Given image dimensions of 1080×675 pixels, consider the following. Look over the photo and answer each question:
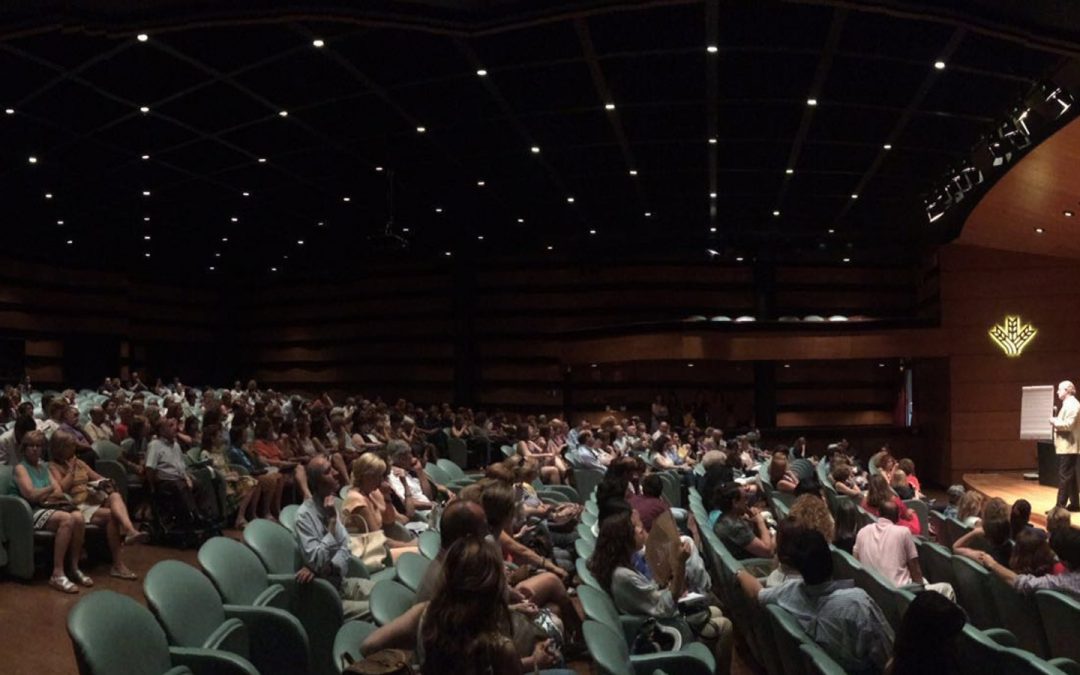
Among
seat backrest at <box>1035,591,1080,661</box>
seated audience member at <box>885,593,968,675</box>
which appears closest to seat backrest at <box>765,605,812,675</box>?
seated audience member at <box>885,593,968,675</box>

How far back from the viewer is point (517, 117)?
424 inches

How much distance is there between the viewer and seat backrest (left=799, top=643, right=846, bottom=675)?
2.47m

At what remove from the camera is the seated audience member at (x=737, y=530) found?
508cm

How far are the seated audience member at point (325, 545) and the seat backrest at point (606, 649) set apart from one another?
1156 mm

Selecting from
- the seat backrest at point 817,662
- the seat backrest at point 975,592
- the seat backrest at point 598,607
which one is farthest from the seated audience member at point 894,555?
the seat backrest at point 817,662

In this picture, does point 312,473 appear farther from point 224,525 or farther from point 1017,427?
point 1017,427

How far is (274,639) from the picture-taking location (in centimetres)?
323

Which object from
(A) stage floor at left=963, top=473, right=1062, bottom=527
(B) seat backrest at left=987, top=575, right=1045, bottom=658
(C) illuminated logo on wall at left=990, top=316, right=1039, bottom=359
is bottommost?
(A) stage floor at left=963, top=473, right=1062, bottom=527

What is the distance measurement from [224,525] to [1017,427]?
13.6m

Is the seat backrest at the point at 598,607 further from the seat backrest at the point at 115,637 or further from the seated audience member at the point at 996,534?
the seated audience member at the point at 996,534

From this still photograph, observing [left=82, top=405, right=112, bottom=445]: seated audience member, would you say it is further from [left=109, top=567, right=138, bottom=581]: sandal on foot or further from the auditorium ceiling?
the auditorium ceiling

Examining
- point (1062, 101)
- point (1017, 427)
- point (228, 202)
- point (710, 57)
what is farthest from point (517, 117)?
point (1017, 427)

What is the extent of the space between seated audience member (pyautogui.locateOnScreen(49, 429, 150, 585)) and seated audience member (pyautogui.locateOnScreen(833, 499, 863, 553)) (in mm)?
4375

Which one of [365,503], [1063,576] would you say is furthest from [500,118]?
[1063,576]
